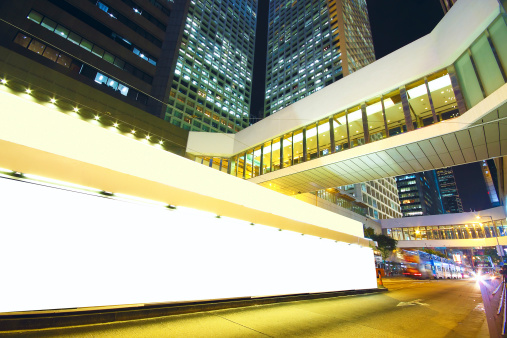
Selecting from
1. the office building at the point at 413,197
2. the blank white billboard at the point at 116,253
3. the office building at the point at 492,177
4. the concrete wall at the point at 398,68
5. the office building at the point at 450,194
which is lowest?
the blank white billboard at the point at 116,253

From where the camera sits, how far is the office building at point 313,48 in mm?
71250

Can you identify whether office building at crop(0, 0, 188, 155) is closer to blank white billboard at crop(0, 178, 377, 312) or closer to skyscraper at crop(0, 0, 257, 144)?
skyscraper at crop(0, 0, 257, 144)

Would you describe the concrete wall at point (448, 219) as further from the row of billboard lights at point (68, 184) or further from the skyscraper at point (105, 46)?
the row of billboard lights at point (68, 184)

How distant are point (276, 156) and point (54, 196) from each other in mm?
15021

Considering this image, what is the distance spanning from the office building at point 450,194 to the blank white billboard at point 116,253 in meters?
240

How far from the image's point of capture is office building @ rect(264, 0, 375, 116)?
234ft

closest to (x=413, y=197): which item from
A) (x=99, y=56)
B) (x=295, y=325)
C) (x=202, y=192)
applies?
(x=295, y=325)

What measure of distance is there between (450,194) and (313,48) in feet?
637

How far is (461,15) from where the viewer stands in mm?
10125

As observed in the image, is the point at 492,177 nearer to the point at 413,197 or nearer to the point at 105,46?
the point at 105,46

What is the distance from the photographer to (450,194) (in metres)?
187

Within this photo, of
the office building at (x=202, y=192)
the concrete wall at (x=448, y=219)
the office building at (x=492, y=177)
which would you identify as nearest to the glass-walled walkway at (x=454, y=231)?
the concrete wall at (x=448, y=219)

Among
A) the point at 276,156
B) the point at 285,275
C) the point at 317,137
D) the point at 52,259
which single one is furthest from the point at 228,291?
the point at 276,156

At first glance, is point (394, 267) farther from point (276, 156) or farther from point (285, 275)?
point (285, 275)
